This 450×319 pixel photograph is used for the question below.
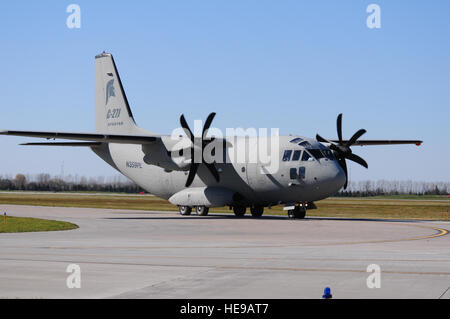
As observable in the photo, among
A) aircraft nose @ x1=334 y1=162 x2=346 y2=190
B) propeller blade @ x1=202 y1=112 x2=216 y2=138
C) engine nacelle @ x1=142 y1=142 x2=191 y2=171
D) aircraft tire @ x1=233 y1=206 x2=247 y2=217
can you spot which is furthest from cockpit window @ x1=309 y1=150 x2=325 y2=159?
engine nacelle @ x1=142 y1=142 x2=191 y2=171

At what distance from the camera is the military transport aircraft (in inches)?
1494

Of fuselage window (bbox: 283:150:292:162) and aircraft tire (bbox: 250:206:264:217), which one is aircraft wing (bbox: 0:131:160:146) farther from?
fuselage window (bbox: 283:150:292:162)

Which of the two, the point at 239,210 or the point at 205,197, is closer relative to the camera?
the point at 205,197

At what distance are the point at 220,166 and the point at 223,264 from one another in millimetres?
26269

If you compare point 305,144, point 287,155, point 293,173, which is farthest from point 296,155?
point 293,173

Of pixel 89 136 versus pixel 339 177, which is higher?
pixel 89 136

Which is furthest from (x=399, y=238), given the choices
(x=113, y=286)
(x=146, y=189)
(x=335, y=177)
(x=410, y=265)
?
(x=146, y=189)

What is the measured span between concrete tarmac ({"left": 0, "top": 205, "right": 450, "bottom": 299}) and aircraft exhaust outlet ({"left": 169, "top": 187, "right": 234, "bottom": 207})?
46.7 ft

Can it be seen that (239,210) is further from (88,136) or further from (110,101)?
(110,101)

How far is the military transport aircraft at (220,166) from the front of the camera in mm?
37938

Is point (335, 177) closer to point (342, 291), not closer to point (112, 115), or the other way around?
point (112, 115)

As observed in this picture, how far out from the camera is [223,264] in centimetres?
1566

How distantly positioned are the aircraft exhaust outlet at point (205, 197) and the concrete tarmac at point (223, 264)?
1425cm
